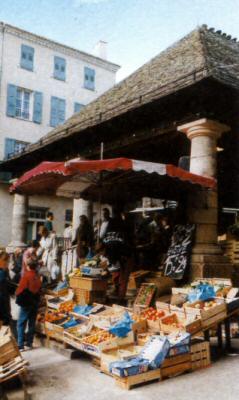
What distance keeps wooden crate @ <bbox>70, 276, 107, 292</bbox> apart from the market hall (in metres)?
2.00

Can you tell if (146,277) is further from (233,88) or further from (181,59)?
(181,59)

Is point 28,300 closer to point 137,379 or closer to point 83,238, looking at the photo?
point 137,379

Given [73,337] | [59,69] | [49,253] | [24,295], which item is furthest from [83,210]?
[59,69]

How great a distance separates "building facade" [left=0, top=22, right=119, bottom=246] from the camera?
24766 mm

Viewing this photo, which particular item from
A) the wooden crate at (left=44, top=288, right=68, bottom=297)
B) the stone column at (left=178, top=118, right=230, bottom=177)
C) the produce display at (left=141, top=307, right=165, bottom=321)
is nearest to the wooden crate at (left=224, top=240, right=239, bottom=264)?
the stone column at (left=178, top=118, right=230, bottom=177)

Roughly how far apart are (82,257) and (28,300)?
13.1 feet

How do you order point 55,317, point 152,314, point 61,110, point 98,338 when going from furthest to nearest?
1. point 61,110
2. point 55,317
3. point 152,314
4. point 98,338

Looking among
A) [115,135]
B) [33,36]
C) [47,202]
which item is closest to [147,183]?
[115,135]

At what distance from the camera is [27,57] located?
26.3 m

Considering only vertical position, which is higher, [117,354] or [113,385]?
[117,354]

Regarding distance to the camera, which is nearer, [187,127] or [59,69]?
[187,127]

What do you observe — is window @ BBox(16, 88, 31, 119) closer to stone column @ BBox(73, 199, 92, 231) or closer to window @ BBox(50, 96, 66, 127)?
window @ BBox(50, 96, 66, 127)

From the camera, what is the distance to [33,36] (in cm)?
2650

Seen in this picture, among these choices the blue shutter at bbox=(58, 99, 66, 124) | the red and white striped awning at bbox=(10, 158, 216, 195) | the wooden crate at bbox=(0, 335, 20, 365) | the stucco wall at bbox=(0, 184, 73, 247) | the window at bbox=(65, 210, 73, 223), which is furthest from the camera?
the blue shutter at bbox=(58, 99, 66, 124)
